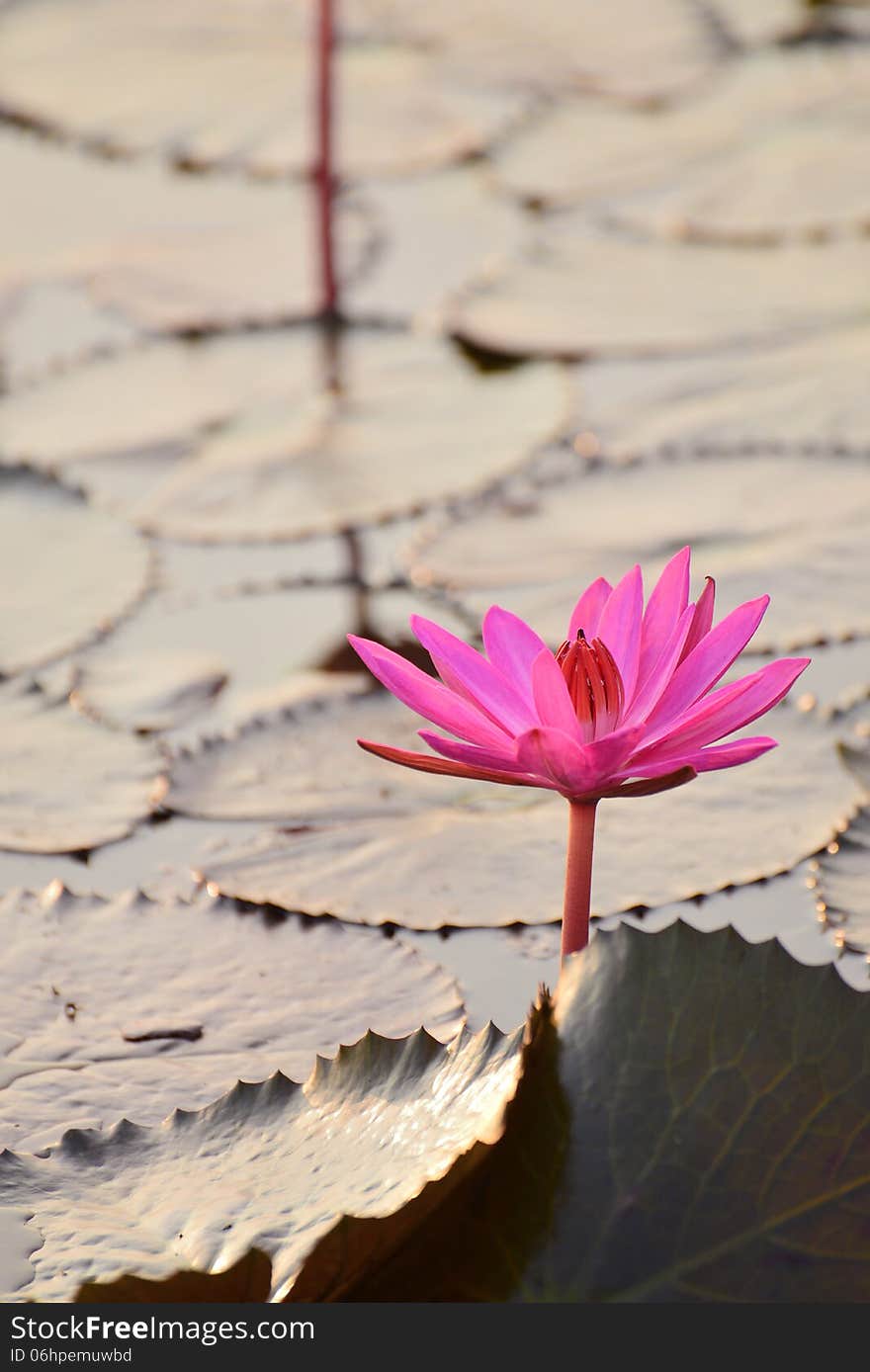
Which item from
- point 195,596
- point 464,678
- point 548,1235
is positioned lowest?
point 548,1235

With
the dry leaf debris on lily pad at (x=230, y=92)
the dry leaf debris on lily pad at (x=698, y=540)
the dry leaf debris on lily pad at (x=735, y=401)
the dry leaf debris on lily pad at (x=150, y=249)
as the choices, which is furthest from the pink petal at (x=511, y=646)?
the dry leaf debris on lily pad at (x=230, y=92)

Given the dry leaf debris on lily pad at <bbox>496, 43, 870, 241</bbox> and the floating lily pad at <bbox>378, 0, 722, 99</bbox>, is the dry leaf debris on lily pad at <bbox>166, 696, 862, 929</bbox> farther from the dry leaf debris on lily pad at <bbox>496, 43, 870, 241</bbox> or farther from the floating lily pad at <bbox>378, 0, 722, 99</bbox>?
the floating lily pad at <bbox>378, 0, 722, 99</bbox>

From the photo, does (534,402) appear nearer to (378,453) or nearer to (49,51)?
(378,453)

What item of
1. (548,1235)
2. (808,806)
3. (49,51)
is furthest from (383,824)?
(49,51)

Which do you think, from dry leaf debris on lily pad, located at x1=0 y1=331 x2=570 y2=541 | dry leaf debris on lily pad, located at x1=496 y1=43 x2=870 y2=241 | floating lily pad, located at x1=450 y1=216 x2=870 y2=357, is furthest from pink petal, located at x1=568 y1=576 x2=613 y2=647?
dry leaf debris on lily pad, located at x1=496 y1=43 x2=870 y2=241

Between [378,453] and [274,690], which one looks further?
[378,453]

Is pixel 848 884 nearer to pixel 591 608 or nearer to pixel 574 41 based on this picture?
pixel 591 608

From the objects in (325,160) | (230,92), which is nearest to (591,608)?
(325,160)
